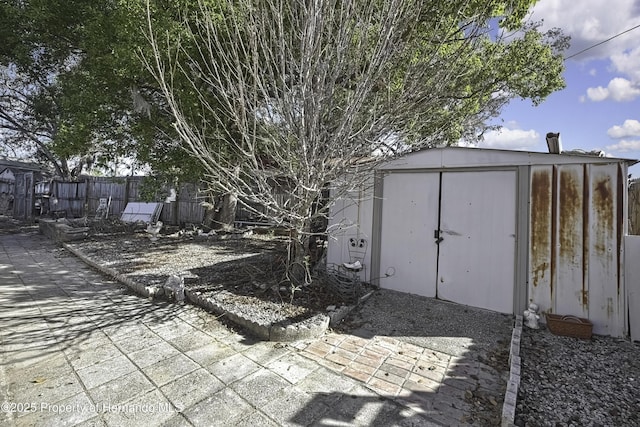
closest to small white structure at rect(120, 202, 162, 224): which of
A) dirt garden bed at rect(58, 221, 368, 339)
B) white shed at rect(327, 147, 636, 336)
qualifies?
dirt garden bed at rect(58, 221, 368, 339)

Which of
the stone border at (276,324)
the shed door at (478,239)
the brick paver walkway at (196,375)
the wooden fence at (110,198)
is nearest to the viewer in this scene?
the brick paver walkway at (196,375)

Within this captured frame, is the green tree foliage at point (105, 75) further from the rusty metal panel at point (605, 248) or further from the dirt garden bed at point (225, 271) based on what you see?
the rusty metal panel at point (605, 248)

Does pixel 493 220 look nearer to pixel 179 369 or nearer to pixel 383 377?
pixel 383 377

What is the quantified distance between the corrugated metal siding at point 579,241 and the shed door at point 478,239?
27cm

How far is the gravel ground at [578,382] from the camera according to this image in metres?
2.24

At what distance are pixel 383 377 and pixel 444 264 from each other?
2.52 metres

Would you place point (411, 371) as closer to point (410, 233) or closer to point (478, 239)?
point (478, 239)

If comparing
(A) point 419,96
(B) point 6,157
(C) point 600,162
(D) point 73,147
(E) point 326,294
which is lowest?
(E) point 326,294

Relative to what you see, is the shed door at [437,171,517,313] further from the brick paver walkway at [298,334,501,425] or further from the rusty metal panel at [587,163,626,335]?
the brick paver walkway at [298,334,501,425]

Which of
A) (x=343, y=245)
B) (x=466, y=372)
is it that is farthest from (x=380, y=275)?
(x=466, y=372)

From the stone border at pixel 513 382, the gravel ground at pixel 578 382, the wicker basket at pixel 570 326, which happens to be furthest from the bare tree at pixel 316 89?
the wicker basket at pixel 570 326

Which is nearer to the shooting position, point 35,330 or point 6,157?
point 35,330

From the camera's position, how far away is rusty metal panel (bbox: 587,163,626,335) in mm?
3633

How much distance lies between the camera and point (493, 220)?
4355 mm
